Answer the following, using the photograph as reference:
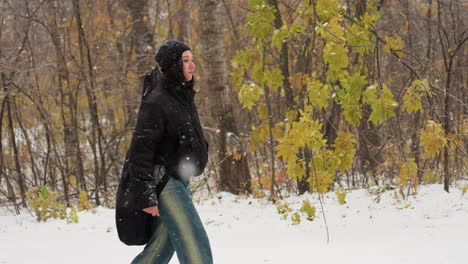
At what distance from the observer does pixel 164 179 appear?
2.76 meters

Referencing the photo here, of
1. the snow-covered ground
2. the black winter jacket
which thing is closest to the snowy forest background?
the snow-covered ground

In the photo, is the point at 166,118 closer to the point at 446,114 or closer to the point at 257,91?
the point at 257,91

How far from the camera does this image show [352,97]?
541 cm

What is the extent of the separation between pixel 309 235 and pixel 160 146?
3.06 metres

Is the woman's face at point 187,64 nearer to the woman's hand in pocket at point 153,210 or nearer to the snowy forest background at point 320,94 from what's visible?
the woman's hand in pocket at point 153,210

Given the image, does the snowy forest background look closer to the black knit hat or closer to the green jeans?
the black knit hat

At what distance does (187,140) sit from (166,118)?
0.17 meters

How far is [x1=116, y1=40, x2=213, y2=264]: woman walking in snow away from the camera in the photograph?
2697 millimetres

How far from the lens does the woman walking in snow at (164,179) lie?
2697 millimetres

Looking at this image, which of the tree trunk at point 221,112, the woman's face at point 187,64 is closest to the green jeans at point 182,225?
the woman's face at point 187,64

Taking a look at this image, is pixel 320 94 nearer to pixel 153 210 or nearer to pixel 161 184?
pixel 161 184

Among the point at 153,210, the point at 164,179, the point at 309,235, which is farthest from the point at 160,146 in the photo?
the point at 309,235

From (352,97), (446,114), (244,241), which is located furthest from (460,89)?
(244,241)

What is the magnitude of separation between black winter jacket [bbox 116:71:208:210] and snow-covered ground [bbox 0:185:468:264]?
2149 mm
